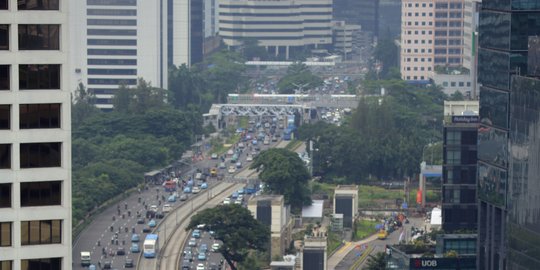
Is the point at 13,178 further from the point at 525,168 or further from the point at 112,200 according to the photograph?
the point at 112,200

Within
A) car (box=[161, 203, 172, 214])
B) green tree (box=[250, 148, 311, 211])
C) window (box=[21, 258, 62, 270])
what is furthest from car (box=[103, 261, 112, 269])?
window (box=[21, 258, 62, 270])

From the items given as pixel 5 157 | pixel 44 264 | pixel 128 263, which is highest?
pixel 5 157

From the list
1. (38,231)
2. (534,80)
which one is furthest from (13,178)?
(534,80)

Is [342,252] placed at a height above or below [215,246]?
below

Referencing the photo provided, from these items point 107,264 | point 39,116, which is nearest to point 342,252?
point 107,264

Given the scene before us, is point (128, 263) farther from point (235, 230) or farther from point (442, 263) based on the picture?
point (442, 263)

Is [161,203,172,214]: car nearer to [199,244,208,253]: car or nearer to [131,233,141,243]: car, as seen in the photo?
[131,233,141,243]: car

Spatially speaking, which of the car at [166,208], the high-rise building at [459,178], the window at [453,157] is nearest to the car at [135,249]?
the car at [166,208]

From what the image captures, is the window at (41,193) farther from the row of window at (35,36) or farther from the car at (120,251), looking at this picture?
the car at (120,251)
